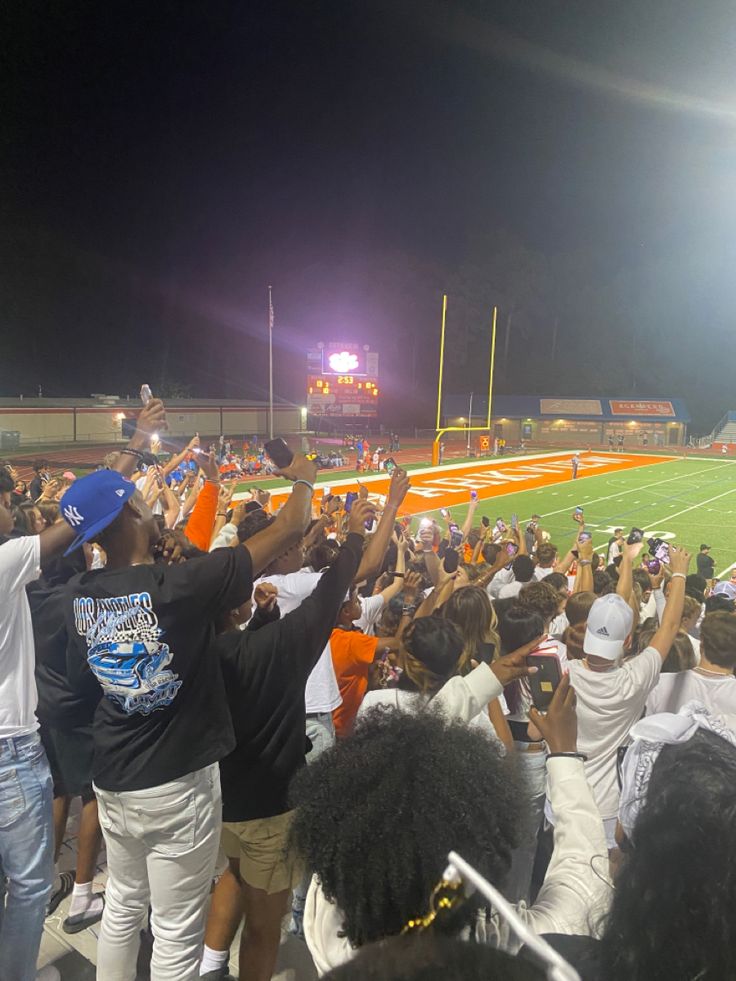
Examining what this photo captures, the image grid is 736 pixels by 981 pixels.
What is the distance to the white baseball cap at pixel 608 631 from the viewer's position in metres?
2.95

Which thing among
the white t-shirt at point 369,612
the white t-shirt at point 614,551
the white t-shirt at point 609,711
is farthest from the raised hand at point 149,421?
the white t-shirt at point 614,551

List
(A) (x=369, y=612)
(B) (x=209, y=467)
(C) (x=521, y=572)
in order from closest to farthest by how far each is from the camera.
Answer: (B) (x=209, y=467), (A) (x=369, y=612), (C) (x=521, y=572)

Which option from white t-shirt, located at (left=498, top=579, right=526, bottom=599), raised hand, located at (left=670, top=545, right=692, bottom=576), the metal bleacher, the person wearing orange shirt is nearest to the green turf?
Answer: white t-shirt, located at (left=498, top=579, right=526, bottom=599)

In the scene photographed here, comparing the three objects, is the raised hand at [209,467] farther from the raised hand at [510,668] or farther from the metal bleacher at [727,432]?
the metal bleacher at [727,432]

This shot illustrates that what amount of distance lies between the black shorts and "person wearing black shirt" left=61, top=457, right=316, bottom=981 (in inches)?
27.0

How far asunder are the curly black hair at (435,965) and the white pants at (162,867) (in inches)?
52.8

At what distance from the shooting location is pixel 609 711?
9.74 feet

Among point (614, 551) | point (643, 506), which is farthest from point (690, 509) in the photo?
point (614, 551)

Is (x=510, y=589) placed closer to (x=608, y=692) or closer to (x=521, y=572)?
(x=521, y=572)

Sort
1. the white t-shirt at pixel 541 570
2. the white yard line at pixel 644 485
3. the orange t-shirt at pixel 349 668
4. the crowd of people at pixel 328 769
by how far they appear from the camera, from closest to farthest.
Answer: the crowd of people at pixel 328 769 → the orange t-shirt at pixel 349 668 → the white t-shirt at pixel 541 570 → the white yard line at pixel 644 485

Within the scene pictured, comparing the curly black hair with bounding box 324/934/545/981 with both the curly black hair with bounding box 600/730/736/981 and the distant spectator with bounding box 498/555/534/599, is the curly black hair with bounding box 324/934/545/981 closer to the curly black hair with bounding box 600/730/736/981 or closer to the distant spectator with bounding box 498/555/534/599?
the curly black hair with bounding box 600/730/736/981

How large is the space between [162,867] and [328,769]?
0.93 meters

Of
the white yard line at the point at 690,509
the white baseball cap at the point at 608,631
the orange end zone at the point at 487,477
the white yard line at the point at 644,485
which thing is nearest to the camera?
the white baseball cap at the point at 608,631

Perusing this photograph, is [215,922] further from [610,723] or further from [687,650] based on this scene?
[687,650]
